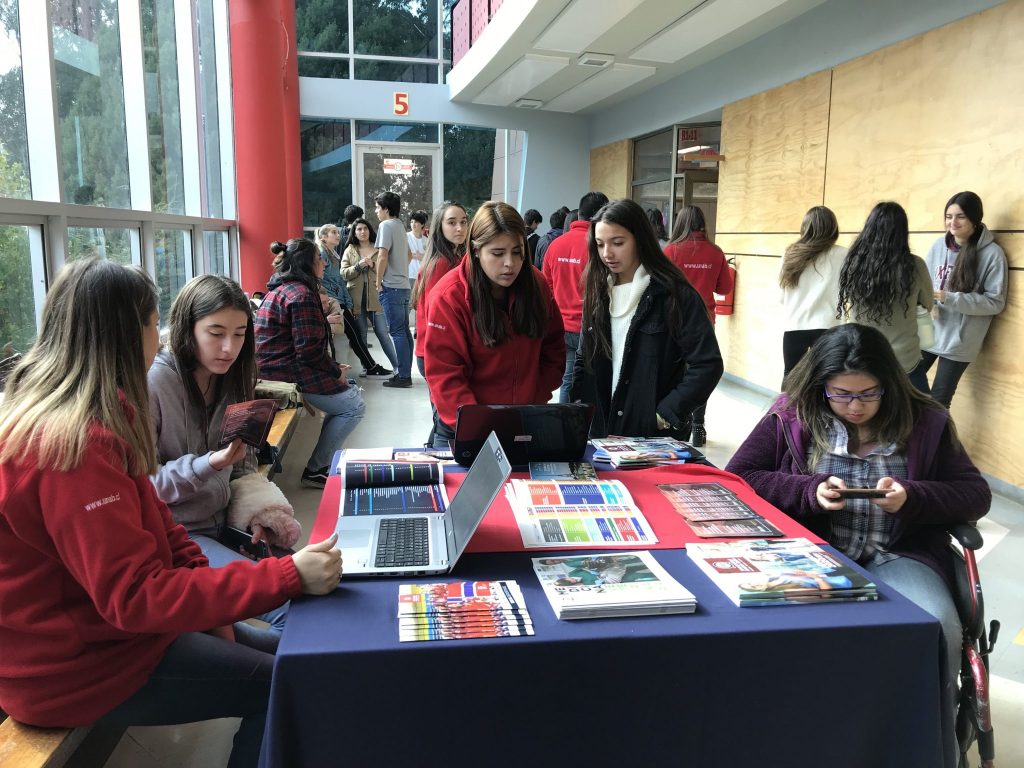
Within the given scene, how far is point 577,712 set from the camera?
132 cm

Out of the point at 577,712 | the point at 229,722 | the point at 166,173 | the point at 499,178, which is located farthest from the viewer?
the point at 499,178

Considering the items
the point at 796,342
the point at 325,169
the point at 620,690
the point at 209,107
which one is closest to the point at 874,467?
the point at 620,690

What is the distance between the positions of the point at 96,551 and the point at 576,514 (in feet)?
3.40

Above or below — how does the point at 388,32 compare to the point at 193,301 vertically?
above

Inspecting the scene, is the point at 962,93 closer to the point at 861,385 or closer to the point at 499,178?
the point at 861,385

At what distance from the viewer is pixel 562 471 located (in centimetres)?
218

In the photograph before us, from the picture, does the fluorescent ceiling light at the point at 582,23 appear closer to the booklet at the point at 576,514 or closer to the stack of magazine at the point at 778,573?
the booklet at the point at 576,514

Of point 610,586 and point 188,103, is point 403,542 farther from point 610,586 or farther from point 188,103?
point 188,103

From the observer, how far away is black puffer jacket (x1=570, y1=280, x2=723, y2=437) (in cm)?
271

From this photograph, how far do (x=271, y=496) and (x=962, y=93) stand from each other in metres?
4.31

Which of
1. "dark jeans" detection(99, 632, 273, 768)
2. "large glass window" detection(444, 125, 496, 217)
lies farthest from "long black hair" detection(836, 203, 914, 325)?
"large glass window" detection(444, 125, 496, 217)

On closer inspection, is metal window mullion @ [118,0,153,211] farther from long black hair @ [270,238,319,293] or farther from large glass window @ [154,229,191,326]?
long black hair @ [270,238,319,293]

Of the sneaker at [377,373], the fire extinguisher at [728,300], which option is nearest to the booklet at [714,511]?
the fire extinguisher at [728,300]

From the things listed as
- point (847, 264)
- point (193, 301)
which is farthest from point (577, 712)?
point (847, 264)
